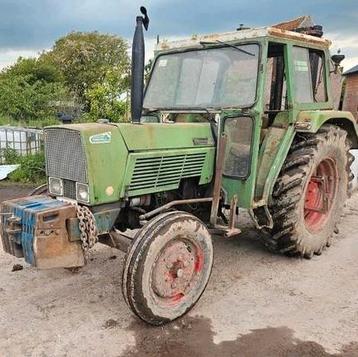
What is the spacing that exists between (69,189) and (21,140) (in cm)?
672

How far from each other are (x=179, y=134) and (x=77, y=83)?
90.0ft

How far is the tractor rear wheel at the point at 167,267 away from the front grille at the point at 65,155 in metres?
0.70

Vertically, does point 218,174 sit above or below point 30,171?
above

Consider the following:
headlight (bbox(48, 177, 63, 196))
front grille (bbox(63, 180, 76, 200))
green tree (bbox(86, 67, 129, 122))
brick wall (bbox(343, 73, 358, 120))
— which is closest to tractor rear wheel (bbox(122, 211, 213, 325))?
front grille (bbox(63, 180, 76, 200))

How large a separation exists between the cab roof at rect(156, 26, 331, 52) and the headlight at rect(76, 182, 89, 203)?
6.47 ft

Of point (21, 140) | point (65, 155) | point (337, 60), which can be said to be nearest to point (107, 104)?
point (21, 140)

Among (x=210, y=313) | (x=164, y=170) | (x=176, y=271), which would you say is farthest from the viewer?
(x=164, y=170)

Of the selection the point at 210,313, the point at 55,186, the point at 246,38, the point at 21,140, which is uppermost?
the point at 246,38

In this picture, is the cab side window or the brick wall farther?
the brick wall

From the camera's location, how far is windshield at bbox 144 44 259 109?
4.30 meters

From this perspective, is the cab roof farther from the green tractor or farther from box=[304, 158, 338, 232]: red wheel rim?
box=[304, 158, 338, 232]: red wheel rim

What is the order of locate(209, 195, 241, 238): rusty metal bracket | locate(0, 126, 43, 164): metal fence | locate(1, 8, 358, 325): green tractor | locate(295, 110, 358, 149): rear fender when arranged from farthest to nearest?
locate(0, 126, 43, 164): metal fence, locate(295, 110, 358, 149): rear fender, locate(209, 195, 241, 238): rusty metal bracket, locate(1, 8, 358, 325): green tractor

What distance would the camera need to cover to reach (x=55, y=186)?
3.89 m

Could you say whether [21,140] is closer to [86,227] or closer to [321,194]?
[321,194]
